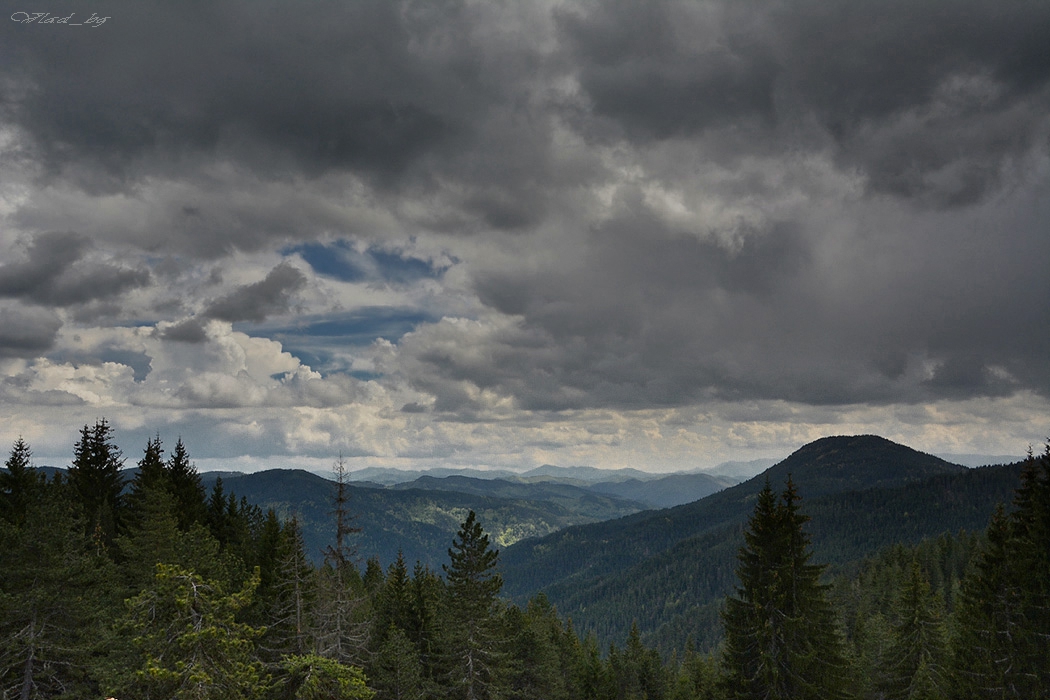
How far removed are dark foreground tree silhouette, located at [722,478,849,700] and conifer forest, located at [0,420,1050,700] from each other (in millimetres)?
77

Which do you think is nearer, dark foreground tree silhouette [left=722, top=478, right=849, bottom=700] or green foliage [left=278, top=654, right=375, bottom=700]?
green foliage [left=278, top=654, right=375, bottom=700]

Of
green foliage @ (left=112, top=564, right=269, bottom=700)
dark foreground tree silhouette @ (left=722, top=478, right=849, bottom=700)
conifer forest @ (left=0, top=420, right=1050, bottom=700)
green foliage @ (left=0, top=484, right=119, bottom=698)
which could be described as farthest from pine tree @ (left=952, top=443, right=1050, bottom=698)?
green foliage @ (left=0, top=484, right=119, bottom=698)

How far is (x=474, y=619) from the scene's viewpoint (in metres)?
38.7

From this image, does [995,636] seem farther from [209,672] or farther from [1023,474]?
[209,672]

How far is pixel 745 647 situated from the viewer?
102ft

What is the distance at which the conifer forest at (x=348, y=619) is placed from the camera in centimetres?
1770

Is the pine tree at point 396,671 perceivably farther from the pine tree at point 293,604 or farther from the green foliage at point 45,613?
the green foliage at point 45,613

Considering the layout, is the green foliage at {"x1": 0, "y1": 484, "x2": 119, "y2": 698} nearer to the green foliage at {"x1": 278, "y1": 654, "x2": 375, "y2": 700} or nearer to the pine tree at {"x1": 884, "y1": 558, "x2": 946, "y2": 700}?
the green foliage at {"x1": 278, "y1": 654, "x2": 375, "y2": 700}

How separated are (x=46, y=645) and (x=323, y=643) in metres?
11.4

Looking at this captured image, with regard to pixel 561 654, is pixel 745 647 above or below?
above

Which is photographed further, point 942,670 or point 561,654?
point 561,654

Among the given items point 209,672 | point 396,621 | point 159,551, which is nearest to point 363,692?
point 209,672

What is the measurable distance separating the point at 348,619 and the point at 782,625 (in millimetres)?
22916

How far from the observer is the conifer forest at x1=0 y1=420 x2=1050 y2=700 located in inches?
697
